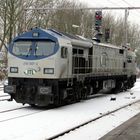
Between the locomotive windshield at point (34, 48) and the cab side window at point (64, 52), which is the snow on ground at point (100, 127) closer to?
the cab side window at point (64, 52)

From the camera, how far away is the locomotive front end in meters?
19.0

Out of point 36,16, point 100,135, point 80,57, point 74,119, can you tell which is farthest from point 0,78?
point 100,135

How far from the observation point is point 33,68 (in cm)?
1925

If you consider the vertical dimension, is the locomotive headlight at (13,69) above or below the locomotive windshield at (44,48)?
below

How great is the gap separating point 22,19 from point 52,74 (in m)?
30.4

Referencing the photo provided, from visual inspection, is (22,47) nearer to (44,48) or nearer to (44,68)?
(44,48)

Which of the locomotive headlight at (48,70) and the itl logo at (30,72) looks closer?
the locomotive headlight at (48,70)

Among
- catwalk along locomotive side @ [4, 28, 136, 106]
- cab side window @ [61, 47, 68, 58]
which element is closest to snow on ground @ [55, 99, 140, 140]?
catwalk along locomotive side @ [4, 28, 136, 106]

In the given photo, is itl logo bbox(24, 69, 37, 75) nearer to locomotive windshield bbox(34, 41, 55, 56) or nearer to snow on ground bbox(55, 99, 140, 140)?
locomotive windshield bbox(34, 41, 55, 56)

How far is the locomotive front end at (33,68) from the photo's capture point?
19.0 metres

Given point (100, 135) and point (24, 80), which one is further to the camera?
point (24, 80)

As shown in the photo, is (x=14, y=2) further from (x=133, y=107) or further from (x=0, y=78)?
(x=133, y=107)

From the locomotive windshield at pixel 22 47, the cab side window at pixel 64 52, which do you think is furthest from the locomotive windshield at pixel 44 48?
the cab side window at pixel 64 52

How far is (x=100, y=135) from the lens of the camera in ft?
42.8
